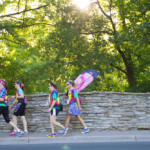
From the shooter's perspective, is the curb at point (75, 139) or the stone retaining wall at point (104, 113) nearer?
the curb at point (75, 139)

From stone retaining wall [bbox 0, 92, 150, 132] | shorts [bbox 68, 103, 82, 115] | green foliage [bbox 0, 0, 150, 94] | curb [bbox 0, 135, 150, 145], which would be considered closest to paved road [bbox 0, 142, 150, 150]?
curb [bbox 0, 135, 150, 145]

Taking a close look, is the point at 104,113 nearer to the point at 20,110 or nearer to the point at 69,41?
the point at 20,110

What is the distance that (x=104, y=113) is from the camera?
380 inches

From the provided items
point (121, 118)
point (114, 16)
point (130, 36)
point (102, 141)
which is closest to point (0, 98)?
point (102, 141)

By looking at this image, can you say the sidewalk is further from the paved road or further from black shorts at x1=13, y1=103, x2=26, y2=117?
black shorts at x1=13, y1=103, x2=26, y2=117

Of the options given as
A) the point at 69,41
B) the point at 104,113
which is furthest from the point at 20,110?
→ the point at 69,41

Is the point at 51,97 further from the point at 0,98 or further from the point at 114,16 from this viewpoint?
the point at 114,16

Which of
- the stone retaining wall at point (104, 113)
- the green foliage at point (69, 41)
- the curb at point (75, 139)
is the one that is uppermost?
the green foliage at point (69, 41)

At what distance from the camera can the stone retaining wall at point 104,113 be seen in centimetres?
959

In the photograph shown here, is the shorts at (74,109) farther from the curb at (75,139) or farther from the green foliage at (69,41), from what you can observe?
the green foliage at (69,41)

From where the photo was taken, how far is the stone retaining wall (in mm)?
9586

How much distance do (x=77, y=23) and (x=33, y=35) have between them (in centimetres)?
402

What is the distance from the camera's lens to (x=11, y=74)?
19.8m

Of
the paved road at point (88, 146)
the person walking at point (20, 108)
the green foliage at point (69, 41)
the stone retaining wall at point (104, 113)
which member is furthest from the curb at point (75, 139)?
the green foliage at point (69, 41)
